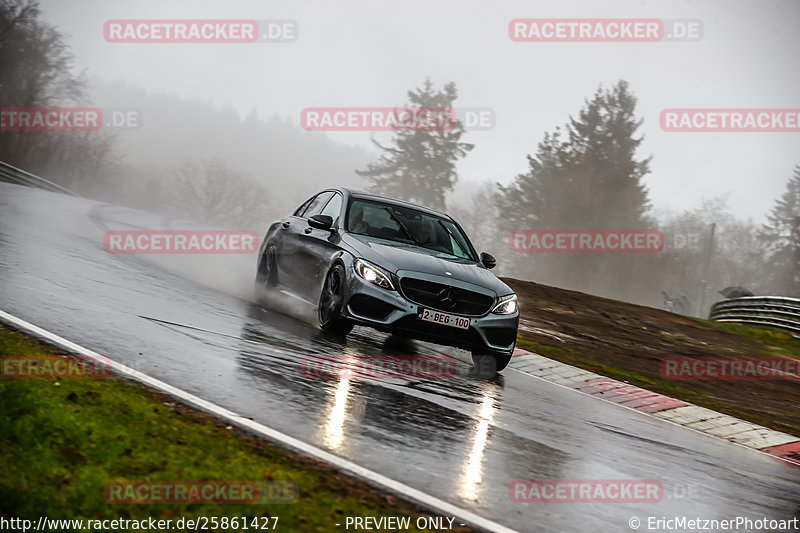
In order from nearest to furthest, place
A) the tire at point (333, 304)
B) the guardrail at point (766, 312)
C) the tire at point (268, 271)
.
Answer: the tire at point (333, 304) < the tire at point (268, 271) < the guardrail at point (766, 312)

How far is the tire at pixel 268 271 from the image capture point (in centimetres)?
1238

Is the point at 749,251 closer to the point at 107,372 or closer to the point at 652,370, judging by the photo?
the point at 652,370

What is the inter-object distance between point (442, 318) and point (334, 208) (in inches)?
104

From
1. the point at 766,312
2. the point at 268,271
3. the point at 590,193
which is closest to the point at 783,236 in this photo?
the point at 590,193

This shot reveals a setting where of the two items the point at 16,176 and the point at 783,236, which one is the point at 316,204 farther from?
the point at 783,236

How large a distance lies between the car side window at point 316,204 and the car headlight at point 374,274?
247 cm

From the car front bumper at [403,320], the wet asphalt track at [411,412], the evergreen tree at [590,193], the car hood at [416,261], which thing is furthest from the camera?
the evergreen tree at [590,193]

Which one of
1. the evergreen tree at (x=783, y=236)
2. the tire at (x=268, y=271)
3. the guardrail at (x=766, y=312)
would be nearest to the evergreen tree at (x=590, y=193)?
the evergreen tree at (x=783, y=236)

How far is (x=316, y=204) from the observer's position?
12258mm

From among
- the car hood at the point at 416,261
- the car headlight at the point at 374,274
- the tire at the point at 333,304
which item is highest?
the car hood at the point at 416,261

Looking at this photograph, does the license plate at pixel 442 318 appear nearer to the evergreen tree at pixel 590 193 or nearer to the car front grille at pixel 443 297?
the car front grille at pixel 443 297

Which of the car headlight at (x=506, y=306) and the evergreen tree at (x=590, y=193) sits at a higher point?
the evergreen tree at (x=590, y=193)

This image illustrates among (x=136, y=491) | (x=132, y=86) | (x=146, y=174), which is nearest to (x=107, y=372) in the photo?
(x=136, y=491)

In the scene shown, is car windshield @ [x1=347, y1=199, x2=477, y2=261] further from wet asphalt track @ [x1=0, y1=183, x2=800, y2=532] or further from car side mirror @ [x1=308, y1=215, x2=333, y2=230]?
wet asphalt track @ [x1=0, y1=183, x2=800, y2=532]
